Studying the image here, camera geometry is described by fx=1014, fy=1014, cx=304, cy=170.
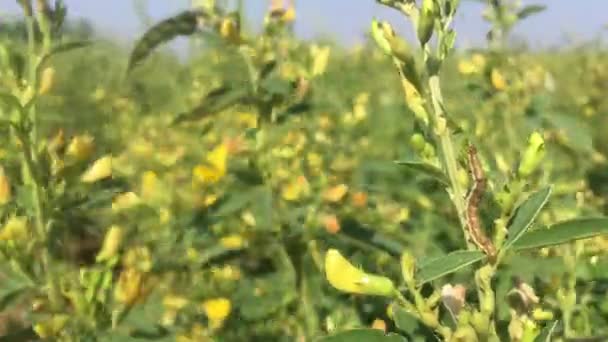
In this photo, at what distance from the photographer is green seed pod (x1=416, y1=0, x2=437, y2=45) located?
97 cm

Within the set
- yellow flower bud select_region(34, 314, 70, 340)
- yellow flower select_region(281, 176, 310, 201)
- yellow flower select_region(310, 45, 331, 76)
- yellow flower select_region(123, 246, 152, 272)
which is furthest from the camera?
yellow flower select_region(310, 45, 331, 76)

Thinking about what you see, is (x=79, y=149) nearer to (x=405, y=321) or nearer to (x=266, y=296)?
(x=266, y=296)

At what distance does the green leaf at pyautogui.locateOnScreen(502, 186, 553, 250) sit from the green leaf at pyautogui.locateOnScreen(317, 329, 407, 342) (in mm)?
136

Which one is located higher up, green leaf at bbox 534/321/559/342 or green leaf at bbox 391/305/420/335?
green leaf at bbox 534/321/559/342

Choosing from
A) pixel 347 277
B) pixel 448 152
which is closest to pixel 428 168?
pixel 448 152

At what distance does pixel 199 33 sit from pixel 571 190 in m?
0.73

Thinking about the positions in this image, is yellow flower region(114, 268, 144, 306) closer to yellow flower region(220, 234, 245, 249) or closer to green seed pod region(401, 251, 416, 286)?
yellow flower region(220, 234, 245, 249)

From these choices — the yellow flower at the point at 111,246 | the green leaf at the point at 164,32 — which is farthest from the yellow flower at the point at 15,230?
the green leaf at the point at 164,32

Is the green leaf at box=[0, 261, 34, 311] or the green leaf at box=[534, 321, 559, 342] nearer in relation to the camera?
the green leaf at box=[534, 321, 559, 342]

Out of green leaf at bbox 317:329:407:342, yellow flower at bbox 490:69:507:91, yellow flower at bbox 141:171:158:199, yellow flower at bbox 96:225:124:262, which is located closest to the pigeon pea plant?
green leaf at bbox 317:329:407:342

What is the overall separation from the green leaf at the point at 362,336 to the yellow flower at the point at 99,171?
900mm

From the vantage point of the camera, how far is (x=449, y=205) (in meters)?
2.22

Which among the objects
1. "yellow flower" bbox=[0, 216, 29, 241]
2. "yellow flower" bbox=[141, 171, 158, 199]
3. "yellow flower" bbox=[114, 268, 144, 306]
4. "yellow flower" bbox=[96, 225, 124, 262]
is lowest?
"yellow flower" bbox=[141, 171, 158, 199]

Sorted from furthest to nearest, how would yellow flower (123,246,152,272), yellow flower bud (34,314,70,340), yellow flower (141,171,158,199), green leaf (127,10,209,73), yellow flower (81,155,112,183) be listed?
yellow flower (141,171,158,199), yellow flower (123,246,152,272), yellow flower (81,155,112,183), green leaf (127,10,209,73), yellow flower bud (34,314,70,340)
